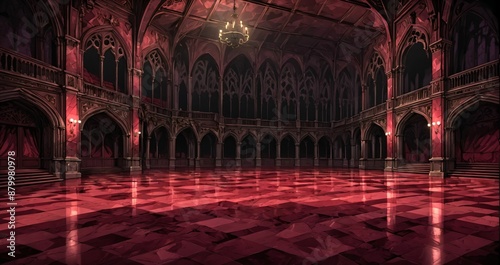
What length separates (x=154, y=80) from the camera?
71.4ft

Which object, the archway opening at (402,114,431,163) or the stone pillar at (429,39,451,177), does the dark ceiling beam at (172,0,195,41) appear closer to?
the stone pillar at (429,39,451,177)

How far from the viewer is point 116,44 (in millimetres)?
→ 17297

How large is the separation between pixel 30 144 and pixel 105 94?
4.42 meters

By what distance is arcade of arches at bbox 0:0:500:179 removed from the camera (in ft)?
42.7

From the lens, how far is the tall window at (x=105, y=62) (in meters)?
16.5

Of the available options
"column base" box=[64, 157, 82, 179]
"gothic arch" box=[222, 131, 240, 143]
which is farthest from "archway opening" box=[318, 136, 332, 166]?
"column base" box=[64, 157, 82, 179]

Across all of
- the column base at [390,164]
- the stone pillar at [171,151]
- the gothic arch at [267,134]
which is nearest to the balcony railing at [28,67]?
the stone pillar at [171,151]

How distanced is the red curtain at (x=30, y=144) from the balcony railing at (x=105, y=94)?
3.00 meters

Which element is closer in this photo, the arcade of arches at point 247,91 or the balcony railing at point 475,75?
the balcony railing at point 475,75

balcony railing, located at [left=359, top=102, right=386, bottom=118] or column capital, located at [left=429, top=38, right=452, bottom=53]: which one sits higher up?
column capital, located at [left=429, top=38, right=452, bottom=53]

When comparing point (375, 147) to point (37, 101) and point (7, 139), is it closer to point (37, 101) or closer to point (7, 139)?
point (37, 101)

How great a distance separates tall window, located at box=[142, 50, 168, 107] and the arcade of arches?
11 centimetres

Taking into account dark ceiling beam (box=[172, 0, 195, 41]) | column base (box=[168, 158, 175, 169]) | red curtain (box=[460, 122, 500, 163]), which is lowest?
column base (box=[168, 158, 175, 169])

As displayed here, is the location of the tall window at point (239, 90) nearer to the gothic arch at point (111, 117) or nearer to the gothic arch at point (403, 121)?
the gothic arch at point (111, 117)
